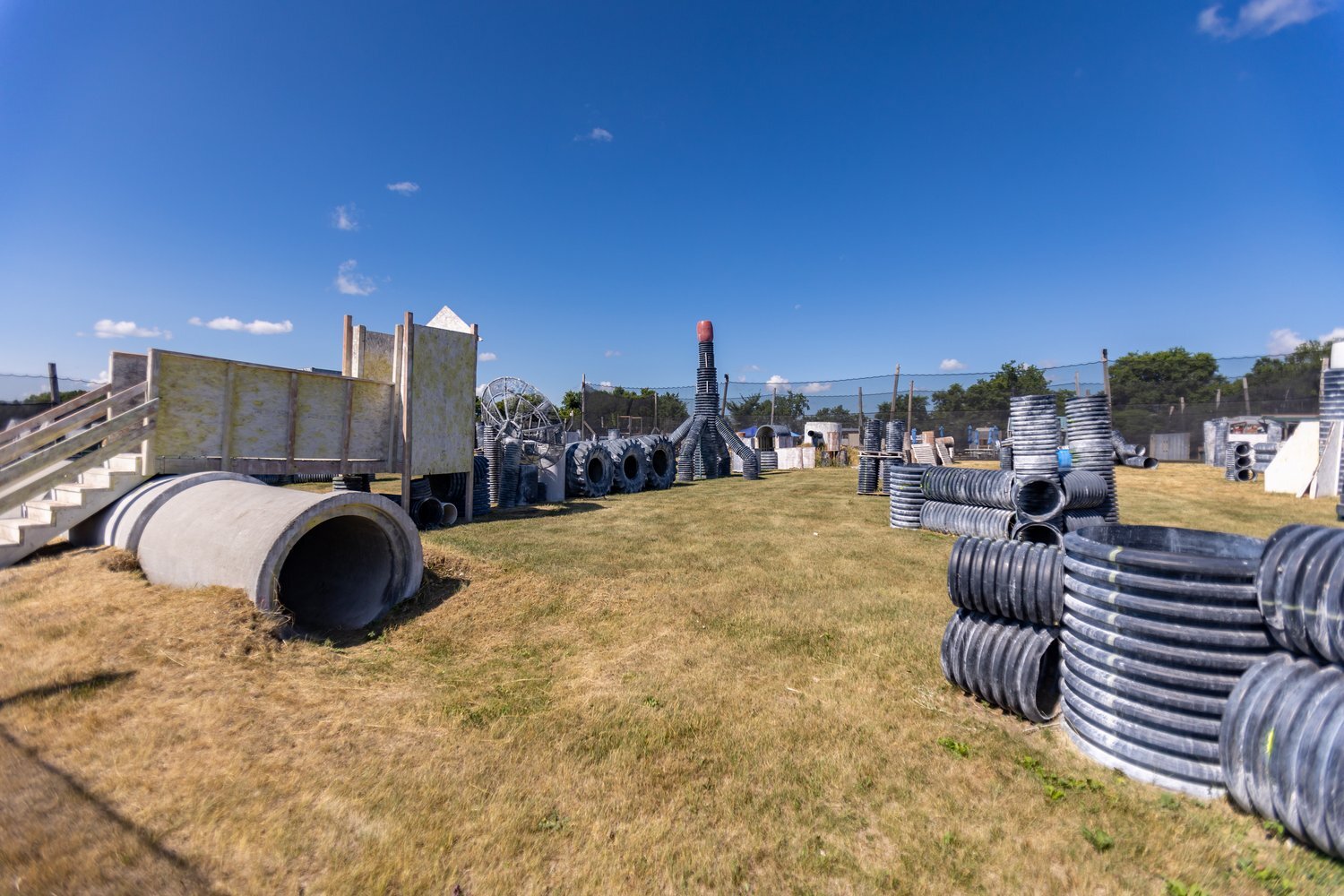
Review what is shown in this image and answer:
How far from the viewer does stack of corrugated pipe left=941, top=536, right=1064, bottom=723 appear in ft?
13.2

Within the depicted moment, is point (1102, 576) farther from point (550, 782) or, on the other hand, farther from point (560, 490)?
point (560, 490)

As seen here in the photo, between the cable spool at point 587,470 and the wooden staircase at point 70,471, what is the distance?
10.3 metres

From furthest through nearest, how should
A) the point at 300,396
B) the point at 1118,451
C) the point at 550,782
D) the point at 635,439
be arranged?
the point at 1118,451 < the point at 635,439 < the point at 300,396 < the point at 550,782

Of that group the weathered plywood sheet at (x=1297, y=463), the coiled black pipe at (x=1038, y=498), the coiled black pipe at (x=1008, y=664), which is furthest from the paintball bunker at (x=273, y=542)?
the weathered plywood sheet at (x=1297, y=463)

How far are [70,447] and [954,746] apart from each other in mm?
9079

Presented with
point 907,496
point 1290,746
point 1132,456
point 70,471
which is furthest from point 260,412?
point 1132,456

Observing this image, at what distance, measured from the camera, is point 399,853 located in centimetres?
265

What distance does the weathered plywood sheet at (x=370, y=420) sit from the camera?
10.2 metres

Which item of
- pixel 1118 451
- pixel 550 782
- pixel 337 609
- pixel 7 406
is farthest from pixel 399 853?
pixel 1118 451

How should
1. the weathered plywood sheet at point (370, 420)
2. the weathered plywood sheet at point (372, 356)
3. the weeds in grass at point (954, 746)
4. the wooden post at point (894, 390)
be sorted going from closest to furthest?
the weeds in grass at point (954, 746) → the weathered plywood sheet at point (370, 420) → the weathered plywood sheet at point (372, 356) → the wooden post at point (894, 390)

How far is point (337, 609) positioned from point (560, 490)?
32.9 feet

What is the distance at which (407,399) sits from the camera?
10625 millimetres

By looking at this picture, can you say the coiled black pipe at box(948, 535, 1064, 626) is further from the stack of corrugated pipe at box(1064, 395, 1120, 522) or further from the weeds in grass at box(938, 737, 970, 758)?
the stack of corrugated pipe at box(1064, 395, 1120, 522)

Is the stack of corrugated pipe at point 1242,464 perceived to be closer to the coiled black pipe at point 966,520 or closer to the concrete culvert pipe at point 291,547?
the coiled black pipe at point 966,520
